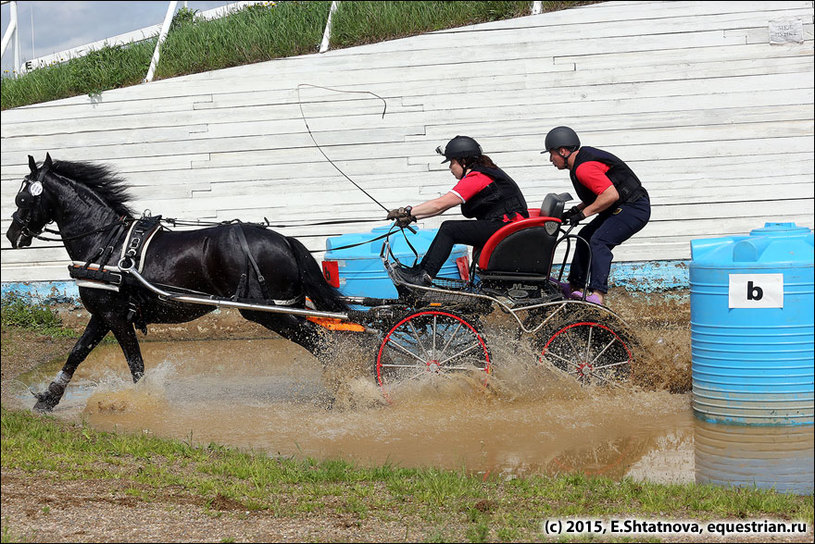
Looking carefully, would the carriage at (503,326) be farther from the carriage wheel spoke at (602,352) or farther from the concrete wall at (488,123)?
the concrete wall at (488,123)

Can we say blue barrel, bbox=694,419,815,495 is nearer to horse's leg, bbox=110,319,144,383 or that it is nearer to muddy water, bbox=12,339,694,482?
muddy water, bbox=12,339,694,482

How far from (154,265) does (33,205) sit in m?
1.12

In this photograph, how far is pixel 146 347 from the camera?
29.6 ft

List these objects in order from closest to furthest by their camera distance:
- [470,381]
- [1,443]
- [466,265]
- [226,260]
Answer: [1,443] → [470,381] → [226,260] → [466,265]

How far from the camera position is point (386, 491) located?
13.9ft

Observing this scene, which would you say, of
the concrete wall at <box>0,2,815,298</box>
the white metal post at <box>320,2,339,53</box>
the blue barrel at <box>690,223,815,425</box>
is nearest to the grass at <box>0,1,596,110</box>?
the white metal post at <box>320,2,339,53</box>

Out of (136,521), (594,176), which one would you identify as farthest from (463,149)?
(136,521)

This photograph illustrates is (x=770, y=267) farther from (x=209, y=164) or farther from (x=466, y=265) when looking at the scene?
(x=209, y=164)

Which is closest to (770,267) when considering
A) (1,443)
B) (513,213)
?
(513,213)

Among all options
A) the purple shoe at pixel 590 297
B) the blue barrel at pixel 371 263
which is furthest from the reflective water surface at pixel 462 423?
the blue barrel at pixel 371 263

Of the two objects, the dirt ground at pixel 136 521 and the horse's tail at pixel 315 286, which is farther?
the horse's tail at pixel 315 286

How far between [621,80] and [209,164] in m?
4.74

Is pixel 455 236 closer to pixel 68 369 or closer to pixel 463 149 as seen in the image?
pixel 463 149

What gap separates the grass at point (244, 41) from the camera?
9508mm
